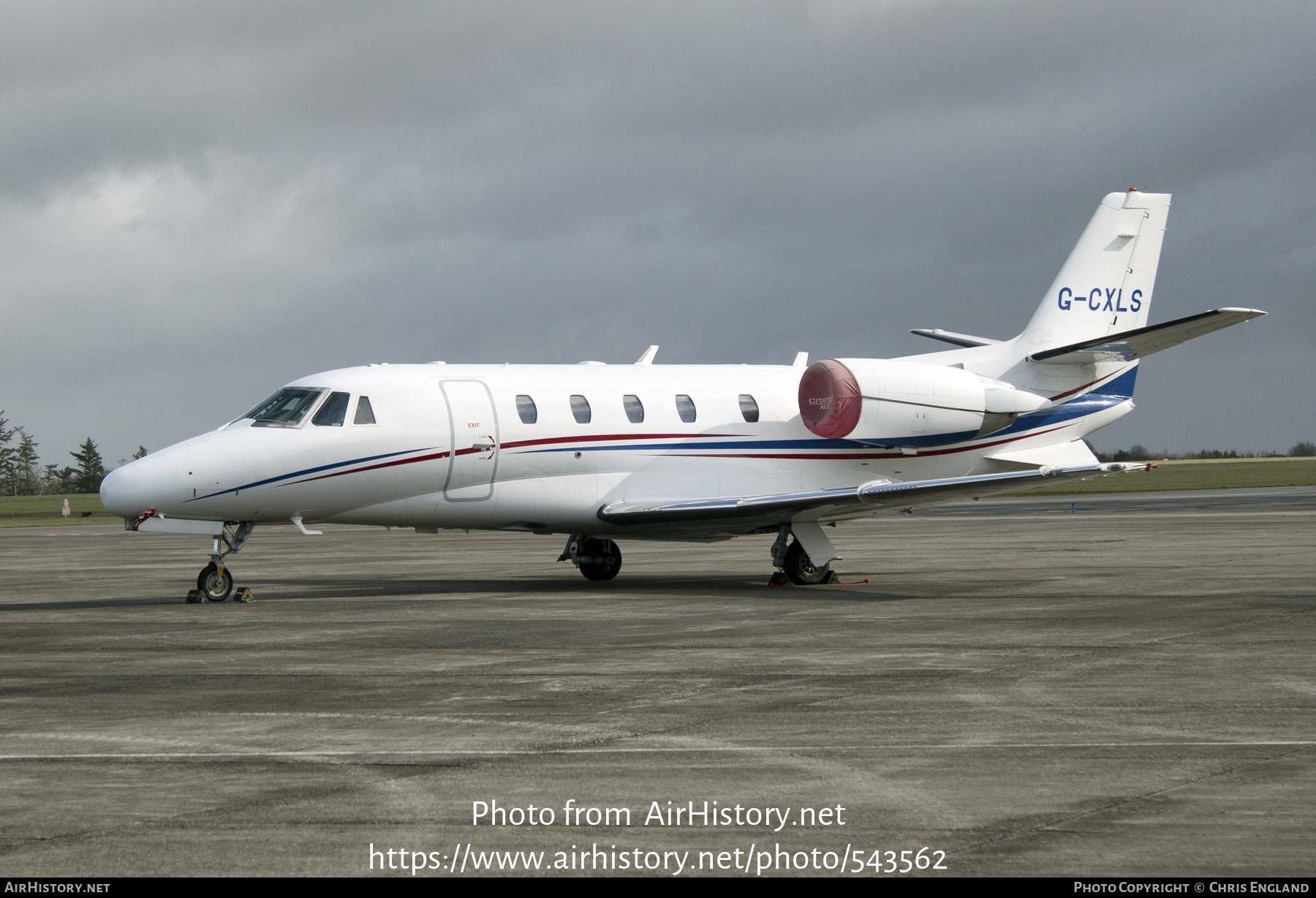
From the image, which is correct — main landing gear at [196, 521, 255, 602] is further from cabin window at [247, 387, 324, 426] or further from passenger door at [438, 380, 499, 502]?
passenger door at [438, 380, 499, 502]

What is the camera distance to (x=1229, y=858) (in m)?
5.95

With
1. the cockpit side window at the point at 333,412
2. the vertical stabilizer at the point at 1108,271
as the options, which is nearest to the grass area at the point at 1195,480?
the vertical stabilizer at the point at 1108,271

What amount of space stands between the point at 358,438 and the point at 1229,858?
600 inches

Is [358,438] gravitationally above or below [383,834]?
above

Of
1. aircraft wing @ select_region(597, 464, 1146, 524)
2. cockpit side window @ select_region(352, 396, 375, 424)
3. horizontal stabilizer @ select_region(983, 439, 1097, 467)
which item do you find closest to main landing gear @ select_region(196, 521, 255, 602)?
cockpit side window @ select_region(352, 396, 375, 424)

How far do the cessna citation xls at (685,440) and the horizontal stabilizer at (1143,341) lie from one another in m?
0.06

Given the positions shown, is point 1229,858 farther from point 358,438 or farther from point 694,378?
point 694,378

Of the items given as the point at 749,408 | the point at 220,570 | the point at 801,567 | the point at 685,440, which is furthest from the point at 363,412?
the point at 801,567

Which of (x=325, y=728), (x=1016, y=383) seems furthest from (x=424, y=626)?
(x=1016, y=383)

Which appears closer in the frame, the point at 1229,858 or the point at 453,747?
the point at 1229,858

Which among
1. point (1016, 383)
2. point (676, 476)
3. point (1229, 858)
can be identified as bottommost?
point (1229, 858)

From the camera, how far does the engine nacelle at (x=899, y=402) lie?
2205 cm

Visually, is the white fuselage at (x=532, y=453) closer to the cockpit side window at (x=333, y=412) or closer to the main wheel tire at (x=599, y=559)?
the cockpit side window at (x=333, y=412)

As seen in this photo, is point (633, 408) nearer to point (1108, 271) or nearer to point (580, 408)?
point (580, 408)
